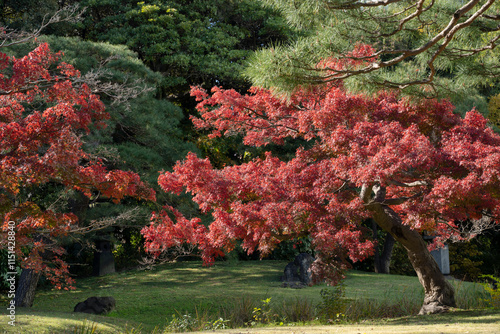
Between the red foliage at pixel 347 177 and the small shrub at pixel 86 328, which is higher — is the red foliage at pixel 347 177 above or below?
above

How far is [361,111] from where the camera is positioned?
5863mm

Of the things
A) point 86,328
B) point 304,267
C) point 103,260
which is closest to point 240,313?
point 86,328

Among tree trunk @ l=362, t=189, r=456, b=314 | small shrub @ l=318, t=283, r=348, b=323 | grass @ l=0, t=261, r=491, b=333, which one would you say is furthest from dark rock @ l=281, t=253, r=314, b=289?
tree trunk @ l=362, t=189, r=456, b=314

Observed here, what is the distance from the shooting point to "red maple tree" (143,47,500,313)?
482 centimetres

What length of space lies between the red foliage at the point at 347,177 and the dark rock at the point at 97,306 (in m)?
1.47

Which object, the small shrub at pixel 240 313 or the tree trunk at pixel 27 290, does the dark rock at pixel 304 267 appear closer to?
the small shrub at pixel 240 313

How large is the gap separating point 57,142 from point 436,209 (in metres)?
3.97

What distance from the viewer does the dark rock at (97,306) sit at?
692 cm

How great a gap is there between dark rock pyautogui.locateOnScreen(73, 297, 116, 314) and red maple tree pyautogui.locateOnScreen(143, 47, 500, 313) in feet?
4.68

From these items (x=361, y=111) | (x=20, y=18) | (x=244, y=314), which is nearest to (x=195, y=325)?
(x=244, y=314)

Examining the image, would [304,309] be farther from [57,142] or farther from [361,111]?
[57,142]

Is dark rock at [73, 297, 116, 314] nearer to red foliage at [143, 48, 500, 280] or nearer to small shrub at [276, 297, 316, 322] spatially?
red foliage at [143, 48, 500, 280]

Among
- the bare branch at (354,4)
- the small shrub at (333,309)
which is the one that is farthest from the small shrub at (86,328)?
the bare branch at (354,4)

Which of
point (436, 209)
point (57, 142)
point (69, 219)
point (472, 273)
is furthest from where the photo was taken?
point (472, 273)
